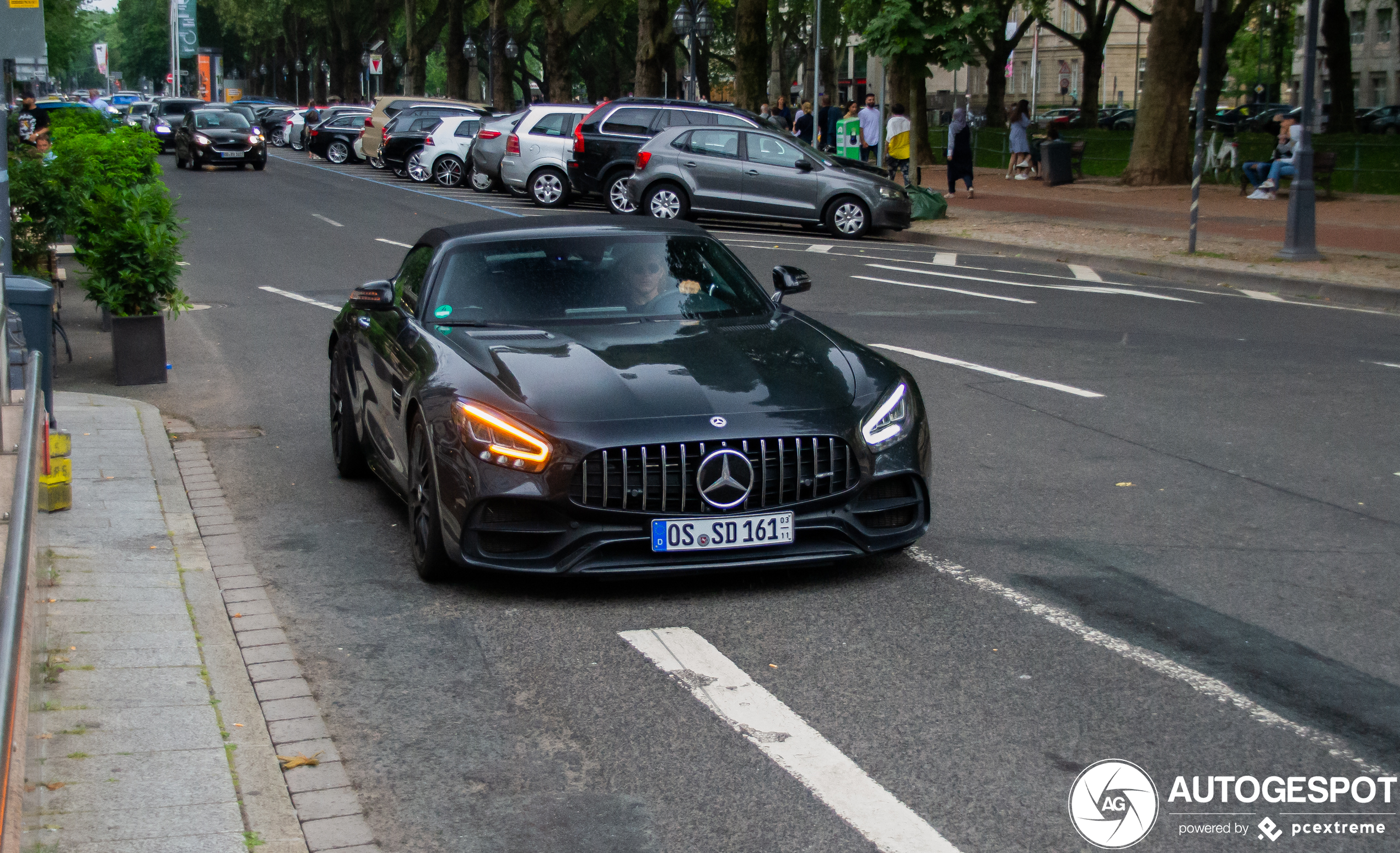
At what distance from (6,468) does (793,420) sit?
2.96m

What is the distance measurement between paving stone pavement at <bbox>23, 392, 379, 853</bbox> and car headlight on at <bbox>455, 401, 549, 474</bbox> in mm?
987

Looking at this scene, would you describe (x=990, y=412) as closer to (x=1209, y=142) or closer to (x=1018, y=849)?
(x=1018, y=849)

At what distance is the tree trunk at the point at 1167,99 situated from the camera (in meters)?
29.8

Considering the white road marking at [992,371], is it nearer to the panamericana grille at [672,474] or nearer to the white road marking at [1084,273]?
the panamericana grille at [672,474]

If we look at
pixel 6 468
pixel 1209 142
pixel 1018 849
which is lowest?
pixel 1018 849

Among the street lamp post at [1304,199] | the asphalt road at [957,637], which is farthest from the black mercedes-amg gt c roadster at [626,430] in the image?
the street lamp post at [1304,199]

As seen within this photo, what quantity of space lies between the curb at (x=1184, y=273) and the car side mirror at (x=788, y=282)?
1035 centimetres

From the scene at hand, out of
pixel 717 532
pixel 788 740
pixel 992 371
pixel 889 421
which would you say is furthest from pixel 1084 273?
pixel 788 740

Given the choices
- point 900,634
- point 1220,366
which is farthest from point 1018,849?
point 1220,366

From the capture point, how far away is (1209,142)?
1364 inches

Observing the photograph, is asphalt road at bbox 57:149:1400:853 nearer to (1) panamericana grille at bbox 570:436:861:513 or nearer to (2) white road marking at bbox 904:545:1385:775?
(2) white road marking at bbox 904:545:1385:775

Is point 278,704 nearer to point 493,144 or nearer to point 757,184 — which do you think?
point 757,184

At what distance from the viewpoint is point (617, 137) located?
27.5 meters

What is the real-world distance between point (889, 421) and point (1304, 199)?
1473 centimetres
